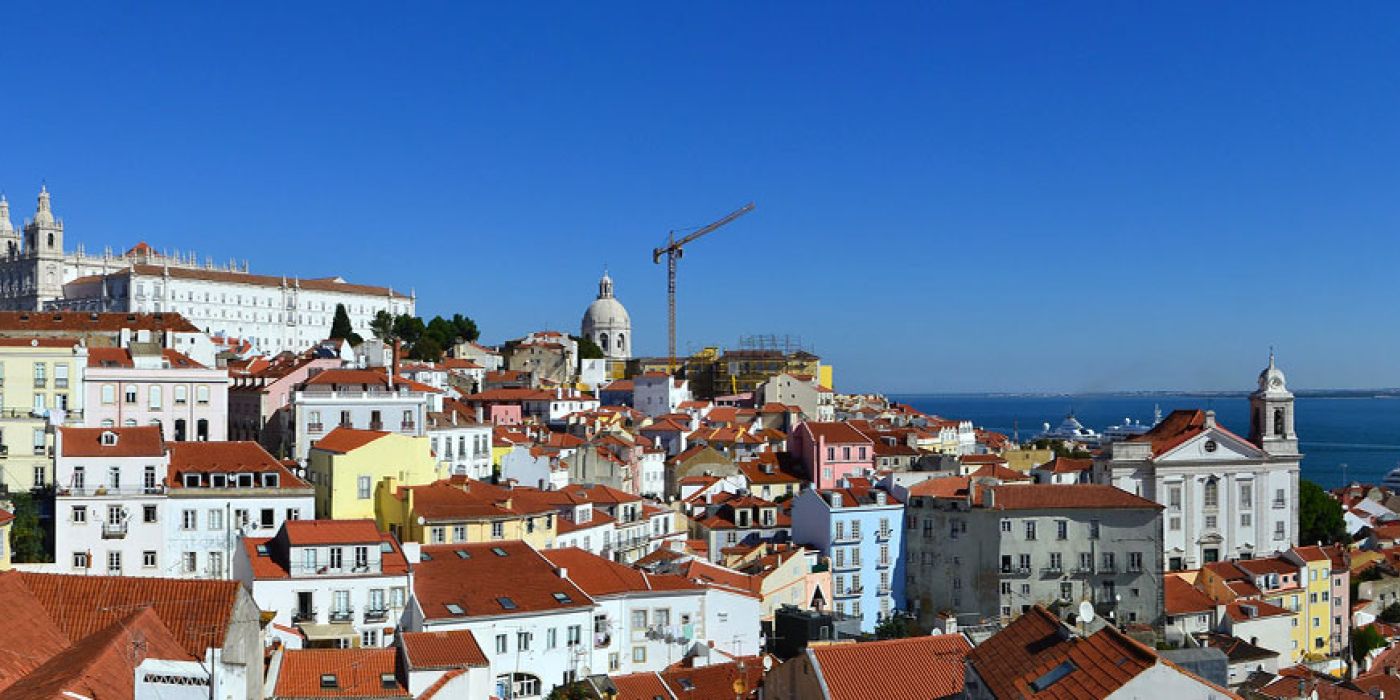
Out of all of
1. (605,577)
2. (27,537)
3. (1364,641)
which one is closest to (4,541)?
(27,537)

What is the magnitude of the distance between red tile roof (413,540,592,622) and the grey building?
17130 millimetres

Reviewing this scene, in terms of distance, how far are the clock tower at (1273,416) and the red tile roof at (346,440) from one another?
36433mm

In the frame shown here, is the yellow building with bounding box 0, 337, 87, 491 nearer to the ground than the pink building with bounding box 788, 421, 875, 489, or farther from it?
farther from it

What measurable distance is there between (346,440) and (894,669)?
21913mm

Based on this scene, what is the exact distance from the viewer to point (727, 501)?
1913 inches

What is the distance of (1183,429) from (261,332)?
8263cm

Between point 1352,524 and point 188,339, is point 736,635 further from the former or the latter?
point 1352,524

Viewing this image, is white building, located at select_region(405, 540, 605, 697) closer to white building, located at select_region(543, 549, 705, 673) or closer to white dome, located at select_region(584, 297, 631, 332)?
white building, located at select_region(543, 549, 705, 673)

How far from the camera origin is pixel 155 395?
138 ft

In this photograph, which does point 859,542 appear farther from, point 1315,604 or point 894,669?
point 894,669

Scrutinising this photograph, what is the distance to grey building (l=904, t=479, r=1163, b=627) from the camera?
42438 millimetres

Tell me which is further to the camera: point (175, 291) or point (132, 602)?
point (175, 291)

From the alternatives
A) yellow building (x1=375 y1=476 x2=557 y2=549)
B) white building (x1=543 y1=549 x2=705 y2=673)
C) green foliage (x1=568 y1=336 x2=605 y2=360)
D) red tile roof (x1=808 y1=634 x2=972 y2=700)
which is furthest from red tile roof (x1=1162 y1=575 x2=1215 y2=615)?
green foliage (x1=568 y1=336 x2=605 y2=360)

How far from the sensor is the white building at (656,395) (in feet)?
261
